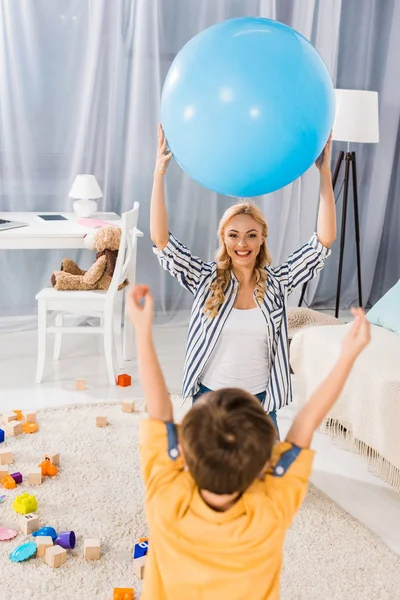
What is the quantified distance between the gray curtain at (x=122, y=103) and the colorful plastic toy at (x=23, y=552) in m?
2.11

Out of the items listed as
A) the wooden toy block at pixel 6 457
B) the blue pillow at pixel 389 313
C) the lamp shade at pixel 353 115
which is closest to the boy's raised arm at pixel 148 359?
the wooden toy block at pixel 6 457

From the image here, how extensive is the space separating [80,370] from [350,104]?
191 centimetres

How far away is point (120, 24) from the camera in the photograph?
392cm

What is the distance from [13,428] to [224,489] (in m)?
1.91

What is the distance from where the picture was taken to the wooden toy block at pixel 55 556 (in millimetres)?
2029

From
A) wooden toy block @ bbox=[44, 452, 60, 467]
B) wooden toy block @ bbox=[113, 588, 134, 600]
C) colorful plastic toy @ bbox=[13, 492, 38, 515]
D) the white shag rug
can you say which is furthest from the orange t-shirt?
wooden toy block @ bbox=[44, 452, 60, 467]

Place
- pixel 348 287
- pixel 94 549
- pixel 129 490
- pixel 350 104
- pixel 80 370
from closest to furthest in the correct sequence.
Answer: pixel 94 549 → pixel 129 490 → pixel 80 370 → pixel 350 104 → pixel 348 287

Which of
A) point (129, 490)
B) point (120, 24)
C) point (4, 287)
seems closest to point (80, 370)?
point (4, 287)

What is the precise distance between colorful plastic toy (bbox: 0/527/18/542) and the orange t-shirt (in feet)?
3.69

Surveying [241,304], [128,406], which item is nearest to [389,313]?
[128,406]

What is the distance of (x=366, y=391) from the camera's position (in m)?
2.60

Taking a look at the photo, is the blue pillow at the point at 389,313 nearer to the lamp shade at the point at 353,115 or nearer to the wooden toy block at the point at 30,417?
the lamp shade at the point at 353,115

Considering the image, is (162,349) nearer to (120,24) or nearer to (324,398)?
(120,24)

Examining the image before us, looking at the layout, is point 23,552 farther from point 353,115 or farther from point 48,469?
point 353,115
